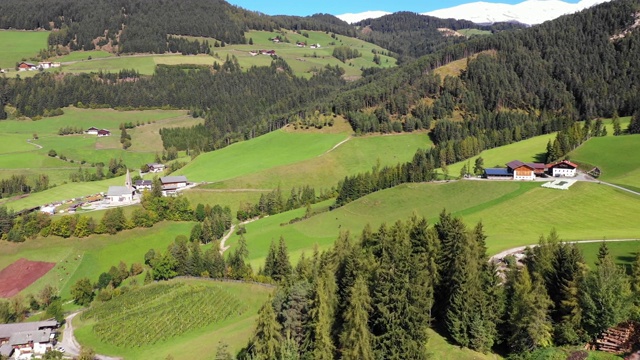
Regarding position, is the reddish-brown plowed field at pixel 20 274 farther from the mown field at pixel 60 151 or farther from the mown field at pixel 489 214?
the mown field at pixel 489 214

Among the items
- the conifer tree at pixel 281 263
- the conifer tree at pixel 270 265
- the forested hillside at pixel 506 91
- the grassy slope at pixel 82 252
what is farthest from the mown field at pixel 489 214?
the forested hillside at pixel 506 91

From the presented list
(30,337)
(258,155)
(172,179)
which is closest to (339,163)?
(258,155)

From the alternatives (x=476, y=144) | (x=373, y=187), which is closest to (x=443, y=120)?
(x=476, y=144)

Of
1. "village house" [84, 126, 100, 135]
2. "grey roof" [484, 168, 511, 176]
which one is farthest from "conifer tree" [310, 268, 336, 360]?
"village house" [84, 126, 100, 135]

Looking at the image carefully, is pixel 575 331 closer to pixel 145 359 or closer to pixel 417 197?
pixel 145 359

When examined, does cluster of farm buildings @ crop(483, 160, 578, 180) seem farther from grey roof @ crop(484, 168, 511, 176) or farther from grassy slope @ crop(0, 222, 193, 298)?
grassy slope @ crop(0, 222, 193, 298)

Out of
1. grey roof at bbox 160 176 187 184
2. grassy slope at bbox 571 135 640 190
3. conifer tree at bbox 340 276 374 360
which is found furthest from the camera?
grey roof at bbox 160 176 187 184

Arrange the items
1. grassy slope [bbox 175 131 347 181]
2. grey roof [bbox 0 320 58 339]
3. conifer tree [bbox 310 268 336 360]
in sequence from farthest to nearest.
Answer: grassy slope [bbox 175 131 347 181] < grey roof [bbox 0 320 58 339] < conifer tree [bbox 310 268 336 360]
